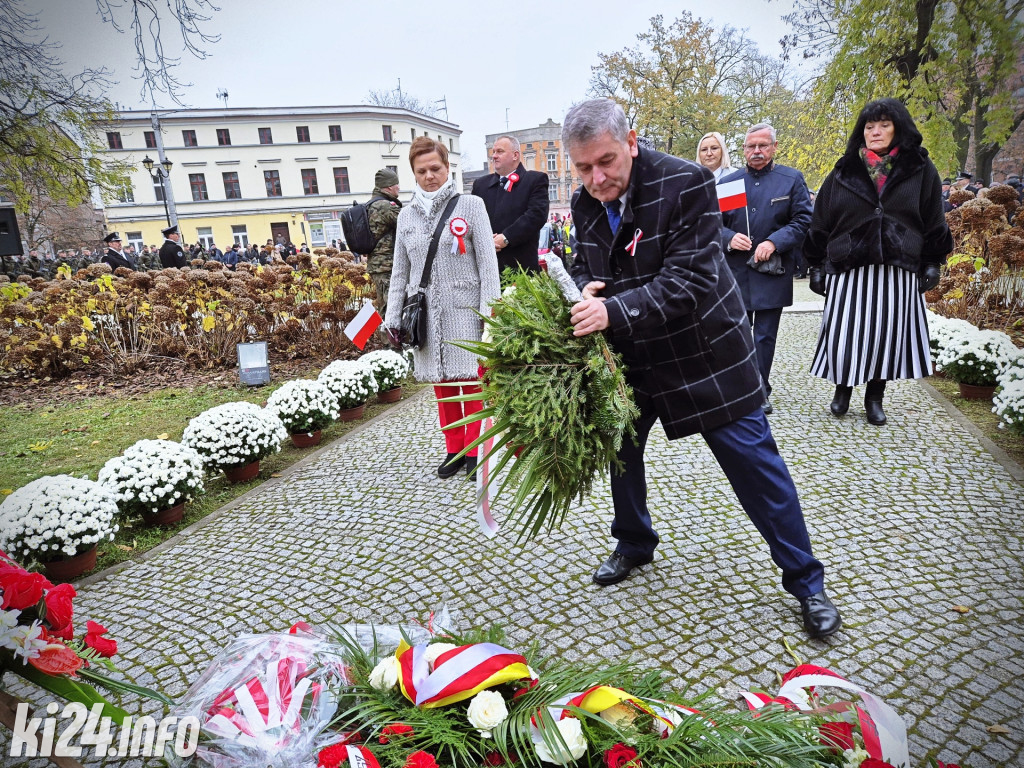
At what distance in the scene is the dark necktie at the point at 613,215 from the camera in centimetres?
247

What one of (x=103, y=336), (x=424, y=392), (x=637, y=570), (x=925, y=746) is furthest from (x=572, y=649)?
(x=103, y=336)

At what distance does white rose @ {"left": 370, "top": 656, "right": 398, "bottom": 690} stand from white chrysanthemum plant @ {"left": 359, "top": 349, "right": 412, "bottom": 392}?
5000 mm

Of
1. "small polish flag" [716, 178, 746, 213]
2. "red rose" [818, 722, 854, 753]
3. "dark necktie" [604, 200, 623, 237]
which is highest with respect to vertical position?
"small polish flag" [716, 178, 746, 213]

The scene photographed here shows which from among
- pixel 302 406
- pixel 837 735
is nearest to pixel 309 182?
pixel 302 406

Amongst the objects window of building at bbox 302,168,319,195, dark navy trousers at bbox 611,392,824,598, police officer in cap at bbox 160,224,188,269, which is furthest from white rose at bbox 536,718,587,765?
window of building at bbox 302,168,319,195

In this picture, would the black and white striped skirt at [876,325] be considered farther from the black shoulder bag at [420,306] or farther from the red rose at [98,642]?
the red rose at [98,642]

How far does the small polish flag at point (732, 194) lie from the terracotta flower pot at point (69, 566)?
4.85 m

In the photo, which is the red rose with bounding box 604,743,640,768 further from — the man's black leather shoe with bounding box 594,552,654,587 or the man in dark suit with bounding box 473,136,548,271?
the man in dark suit with bounding box 473,136,548,271

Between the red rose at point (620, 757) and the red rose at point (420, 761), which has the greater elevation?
the red rose at point (420, 761)

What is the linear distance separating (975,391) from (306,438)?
235 inches

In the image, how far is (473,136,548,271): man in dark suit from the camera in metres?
5.52

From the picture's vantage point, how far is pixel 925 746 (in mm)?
1959

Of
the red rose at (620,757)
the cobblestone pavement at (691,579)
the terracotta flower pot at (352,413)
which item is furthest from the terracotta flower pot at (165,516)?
the red rose at (620,757)

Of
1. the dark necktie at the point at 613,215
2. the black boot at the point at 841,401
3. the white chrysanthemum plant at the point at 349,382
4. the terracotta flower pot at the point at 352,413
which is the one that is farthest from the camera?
the terracotta flower pot at the point at 352,413
